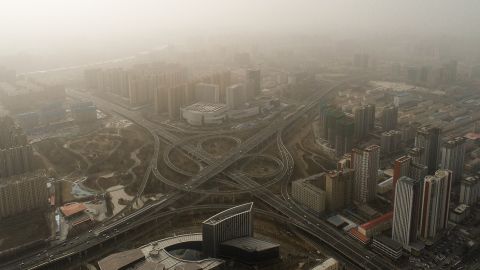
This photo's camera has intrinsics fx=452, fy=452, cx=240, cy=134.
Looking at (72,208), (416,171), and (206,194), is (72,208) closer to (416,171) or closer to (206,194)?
(206,194)

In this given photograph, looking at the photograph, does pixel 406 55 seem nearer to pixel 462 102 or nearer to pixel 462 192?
pixel 462 102

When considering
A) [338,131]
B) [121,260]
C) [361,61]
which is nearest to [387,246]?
[121,260]

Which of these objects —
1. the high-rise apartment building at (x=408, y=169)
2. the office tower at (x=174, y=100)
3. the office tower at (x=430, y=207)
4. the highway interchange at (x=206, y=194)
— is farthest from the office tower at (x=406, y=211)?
the office tower at (x=174, y=100)

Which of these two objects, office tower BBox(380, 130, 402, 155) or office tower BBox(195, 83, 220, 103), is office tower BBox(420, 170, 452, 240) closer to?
office tower BBox(380, 130, 402, 155)

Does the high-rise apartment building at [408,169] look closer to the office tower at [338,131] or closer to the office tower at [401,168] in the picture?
the office tower at [401,168]

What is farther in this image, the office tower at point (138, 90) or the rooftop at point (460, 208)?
the office tower at point (138, 90)

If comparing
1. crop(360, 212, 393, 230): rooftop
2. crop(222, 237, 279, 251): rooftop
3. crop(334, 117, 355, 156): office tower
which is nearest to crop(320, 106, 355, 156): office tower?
crop(334, 117, 355, 156): office tower
